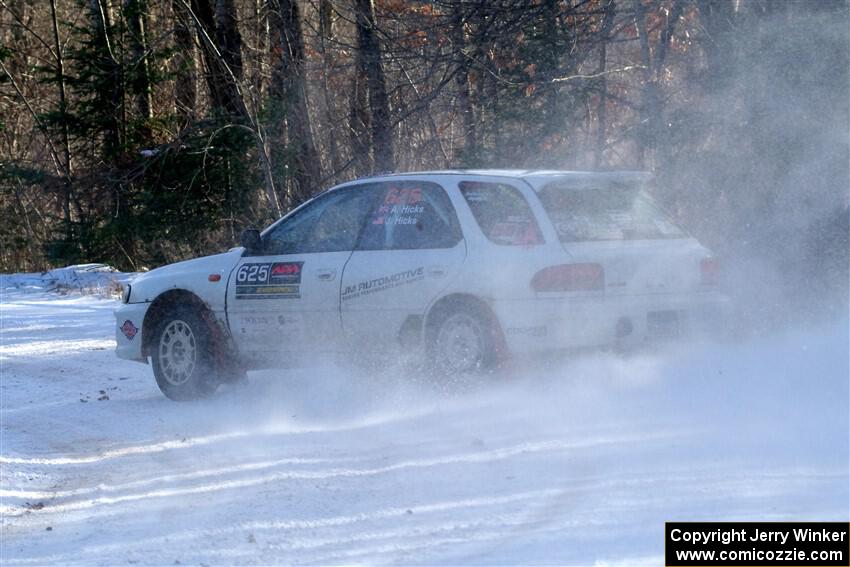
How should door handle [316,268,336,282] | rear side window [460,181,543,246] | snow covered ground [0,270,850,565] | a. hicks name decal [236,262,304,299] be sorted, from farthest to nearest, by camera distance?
a. hicks name decal [236,262,304,299] → door handle [316,268,336,282] → rear side window [460,181,543,246] → snow covered ground [0,270,850,565]

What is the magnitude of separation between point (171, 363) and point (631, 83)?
10.5 m

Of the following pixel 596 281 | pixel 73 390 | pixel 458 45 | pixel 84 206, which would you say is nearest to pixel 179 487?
pixel 596 281

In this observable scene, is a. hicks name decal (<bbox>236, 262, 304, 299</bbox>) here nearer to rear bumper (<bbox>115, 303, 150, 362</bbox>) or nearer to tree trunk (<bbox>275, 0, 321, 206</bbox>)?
rear bumper (<bbox>115, 303, 150, 362</bbox>)

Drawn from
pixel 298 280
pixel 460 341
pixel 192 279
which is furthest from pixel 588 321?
pixel 192 279

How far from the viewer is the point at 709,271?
823 cm

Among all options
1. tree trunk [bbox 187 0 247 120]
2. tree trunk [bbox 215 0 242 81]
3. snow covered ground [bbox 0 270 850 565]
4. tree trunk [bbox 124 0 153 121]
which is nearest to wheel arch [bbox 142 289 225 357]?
snow covered ground [bbox 0 270 850 565]

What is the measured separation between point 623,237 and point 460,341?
4.60 feet

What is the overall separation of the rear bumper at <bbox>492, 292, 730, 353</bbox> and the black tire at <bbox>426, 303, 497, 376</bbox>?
16 cm

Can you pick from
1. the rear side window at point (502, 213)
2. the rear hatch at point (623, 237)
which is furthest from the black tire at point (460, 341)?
the rear hatch at point (623, 237)

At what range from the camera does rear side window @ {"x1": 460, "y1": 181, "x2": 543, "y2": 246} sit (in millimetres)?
7828

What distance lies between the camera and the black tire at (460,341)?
25.3 ft

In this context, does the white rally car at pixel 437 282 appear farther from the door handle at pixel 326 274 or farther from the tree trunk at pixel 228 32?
the tree trunk at pixel 228 32

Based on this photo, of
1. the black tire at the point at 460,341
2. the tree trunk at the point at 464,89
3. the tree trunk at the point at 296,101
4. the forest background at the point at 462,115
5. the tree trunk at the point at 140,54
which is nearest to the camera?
the black tire at the point at 460,341

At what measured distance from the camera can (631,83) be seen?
17328 millimetres
